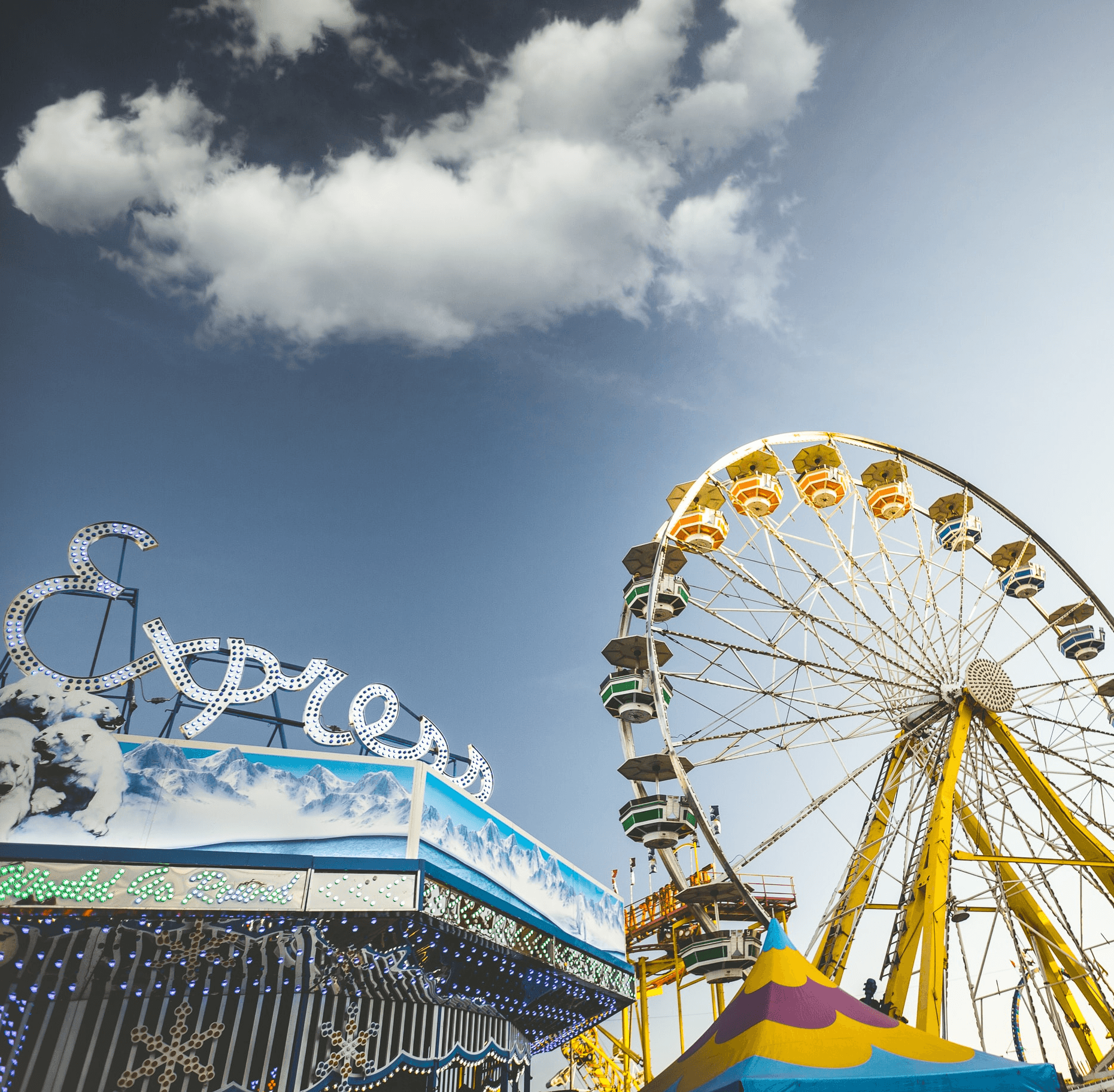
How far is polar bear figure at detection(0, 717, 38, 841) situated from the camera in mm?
9250

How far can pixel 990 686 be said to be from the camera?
55.9ft

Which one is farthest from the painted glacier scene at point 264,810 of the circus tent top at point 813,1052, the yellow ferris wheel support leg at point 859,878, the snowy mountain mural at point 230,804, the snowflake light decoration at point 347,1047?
the yellow ferris wheel support leg at point 859,878

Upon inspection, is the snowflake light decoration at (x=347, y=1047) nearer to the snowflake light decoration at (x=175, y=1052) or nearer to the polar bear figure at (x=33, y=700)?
the snowflake light decoration at (x=175, y=1052)

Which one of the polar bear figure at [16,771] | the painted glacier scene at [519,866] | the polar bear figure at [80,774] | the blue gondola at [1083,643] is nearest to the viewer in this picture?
the polar bear figure at [16,771]

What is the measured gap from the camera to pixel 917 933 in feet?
46.1

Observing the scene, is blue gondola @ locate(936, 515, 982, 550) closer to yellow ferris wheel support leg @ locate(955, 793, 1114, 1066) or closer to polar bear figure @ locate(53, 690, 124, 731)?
yellow ferris wheel support leg @ locate(955, 793, 1114, 1066)

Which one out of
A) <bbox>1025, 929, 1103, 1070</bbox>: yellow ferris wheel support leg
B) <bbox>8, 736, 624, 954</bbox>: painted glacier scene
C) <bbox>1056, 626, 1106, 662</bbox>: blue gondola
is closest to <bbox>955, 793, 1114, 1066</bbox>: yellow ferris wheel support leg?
<bbox>1025, 929, 1103, 1070</bbox>: yellow ferris wheel support leg

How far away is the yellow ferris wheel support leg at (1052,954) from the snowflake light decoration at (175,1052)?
43.0 feet


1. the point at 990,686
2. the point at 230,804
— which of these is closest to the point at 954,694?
the point at 990,686

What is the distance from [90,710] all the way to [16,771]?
104 cm

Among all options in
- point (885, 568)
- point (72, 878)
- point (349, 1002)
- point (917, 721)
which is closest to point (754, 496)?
point (885, 568)

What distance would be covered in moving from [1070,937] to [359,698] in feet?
46.3

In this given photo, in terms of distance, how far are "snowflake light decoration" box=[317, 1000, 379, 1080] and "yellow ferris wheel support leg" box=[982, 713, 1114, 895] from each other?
1308 cm

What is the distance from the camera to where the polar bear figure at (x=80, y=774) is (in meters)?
9.54
